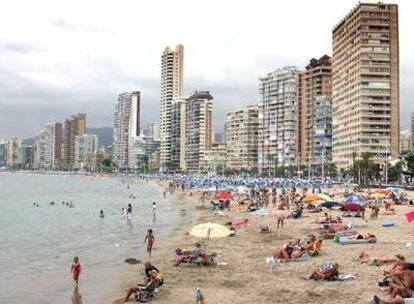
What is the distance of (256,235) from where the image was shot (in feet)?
96.0

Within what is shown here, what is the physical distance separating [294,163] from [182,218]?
126 meters

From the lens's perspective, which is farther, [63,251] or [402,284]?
[63,251]

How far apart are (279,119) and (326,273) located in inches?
6558

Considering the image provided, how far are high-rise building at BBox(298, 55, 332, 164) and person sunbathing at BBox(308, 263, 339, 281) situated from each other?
456 ft

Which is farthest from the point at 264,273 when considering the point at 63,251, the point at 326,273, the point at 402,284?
the point at 63,251

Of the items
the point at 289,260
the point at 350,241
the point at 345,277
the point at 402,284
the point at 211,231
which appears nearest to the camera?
the point at 402,284

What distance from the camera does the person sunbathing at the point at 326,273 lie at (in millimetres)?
16031

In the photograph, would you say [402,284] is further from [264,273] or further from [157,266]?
[157,266]

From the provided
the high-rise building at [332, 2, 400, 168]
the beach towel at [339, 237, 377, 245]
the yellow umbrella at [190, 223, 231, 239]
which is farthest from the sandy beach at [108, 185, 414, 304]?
the high-rise building at [332, 2, 400, 168]

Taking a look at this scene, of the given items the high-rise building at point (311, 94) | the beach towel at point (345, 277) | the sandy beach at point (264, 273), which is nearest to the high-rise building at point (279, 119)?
the high-rise building at point (311, 94)

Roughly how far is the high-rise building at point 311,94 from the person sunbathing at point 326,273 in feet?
456

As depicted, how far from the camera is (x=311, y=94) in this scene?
16262 cm

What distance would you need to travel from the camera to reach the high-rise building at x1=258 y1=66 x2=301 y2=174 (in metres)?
173

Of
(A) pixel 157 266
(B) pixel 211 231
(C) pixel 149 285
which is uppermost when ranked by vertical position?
(B) pixel 211 231
